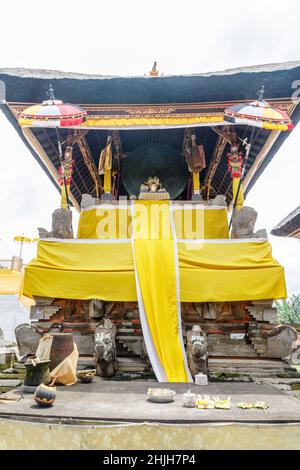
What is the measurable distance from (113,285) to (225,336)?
8.61 feet

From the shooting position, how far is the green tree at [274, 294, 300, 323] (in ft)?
80.8

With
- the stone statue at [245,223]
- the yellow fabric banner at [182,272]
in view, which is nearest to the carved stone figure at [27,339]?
the yellow fabric banner at [182,272]

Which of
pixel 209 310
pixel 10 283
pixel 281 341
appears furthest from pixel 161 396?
pixel 10 283

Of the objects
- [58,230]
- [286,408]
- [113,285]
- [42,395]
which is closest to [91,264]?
[113,285]

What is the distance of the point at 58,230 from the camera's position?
337 inches

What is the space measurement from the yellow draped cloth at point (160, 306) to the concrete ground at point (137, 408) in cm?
76

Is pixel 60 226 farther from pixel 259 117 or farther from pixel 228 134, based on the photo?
pixel 228 134

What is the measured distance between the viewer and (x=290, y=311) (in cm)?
2620

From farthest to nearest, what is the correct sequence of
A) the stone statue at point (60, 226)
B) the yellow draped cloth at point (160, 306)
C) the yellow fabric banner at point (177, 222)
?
the yellow fabric banner at point (177, 222)
the stone statue at point (60, 226)
the yellow draped cloth at point (160, 306)

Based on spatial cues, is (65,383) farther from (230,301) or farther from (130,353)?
(230,301)

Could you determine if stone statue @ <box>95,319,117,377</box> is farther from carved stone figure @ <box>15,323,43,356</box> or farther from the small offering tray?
the small offering tray

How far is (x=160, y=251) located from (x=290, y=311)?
2160 cm

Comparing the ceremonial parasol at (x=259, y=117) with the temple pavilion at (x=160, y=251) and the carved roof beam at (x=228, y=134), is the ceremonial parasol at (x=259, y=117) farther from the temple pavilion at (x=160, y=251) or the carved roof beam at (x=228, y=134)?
the carved roof beam at (x=228, y=134)

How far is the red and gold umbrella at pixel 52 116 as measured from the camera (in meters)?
8.59
